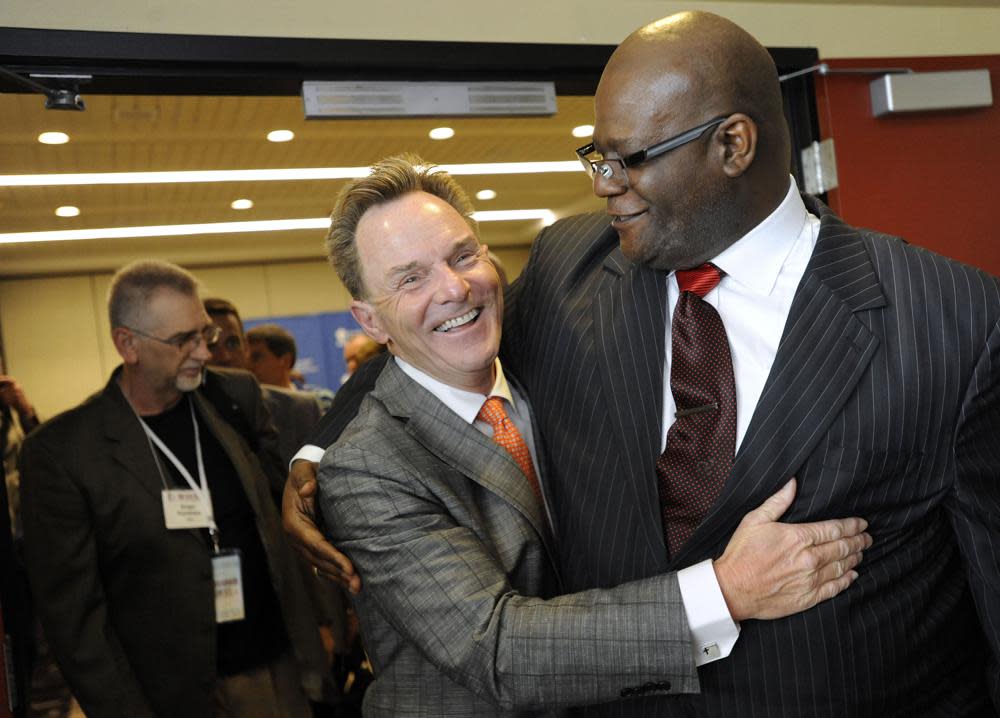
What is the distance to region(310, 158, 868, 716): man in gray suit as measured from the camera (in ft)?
4.22

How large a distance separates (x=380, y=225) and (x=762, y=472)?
773 mm

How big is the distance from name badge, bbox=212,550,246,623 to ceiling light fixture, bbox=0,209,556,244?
3620 millimetres

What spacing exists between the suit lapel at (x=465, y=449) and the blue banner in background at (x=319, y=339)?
6.78m

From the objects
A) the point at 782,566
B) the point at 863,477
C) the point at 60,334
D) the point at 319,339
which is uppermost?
the point at 60,334

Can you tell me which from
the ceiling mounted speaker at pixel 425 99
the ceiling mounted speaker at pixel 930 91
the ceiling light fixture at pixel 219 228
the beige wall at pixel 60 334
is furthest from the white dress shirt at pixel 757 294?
the beige wall at pixel 60 334

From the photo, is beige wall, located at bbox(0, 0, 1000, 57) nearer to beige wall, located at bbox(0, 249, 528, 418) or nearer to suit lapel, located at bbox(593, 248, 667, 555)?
suit lapel, located at bbox(593, 248, 667, 555)

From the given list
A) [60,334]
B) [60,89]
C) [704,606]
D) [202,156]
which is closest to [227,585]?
[60,89]

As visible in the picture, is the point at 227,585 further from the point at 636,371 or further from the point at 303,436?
the point at 636,371

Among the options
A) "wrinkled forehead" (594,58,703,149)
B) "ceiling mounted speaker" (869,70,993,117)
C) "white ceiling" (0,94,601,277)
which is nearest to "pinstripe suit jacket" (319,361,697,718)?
"wrinkled forehead" (594,58,703,149)

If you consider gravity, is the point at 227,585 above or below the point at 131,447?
below

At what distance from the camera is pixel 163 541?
266cm

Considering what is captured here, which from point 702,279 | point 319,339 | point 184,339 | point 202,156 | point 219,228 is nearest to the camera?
point 702,279

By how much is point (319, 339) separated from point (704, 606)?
7292 mm

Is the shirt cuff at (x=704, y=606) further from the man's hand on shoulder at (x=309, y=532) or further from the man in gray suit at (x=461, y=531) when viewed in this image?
the man's hand on shoulder at (x=309, y=532)
